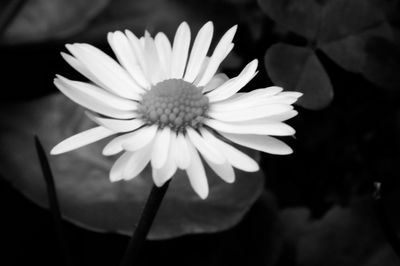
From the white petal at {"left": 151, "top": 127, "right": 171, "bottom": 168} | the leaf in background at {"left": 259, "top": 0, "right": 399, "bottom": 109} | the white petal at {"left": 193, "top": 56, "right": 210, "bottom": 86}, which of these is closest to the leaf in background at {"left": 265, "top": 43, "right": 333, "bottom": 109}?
the leaf in background at {"left": 259, "top": 0, "right": 399, "bottom": 109}

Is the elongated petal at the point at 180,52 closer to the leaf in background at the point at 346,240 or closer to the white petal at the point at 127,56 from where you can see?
the white petal at the point at 127,56

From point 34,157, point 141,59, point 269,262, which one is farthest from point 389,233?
point 34,157

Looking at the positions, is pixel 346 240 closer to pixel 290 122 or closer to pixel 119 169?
pixel 290 122

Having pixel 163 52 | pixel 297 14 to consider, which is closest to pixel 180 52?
pixel 163 52

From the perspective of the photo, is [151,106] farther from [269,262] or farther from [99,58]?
[269,262]

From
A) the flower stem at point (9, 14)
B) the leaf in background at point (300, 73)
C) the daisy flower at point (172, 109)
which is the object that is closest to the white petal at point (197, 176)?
the daisy flower at point (172, 109)

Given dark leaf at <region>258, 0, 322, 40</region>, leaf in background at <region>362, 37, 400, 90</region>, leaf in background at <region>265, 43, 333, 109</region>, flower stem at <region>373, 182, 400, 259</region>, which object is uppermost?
dark leaf at <region>258, 0, 322, 40</region>

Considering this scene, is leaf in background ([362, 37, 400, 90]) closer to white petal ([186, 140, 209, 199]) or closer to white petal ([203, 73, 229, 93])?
white petal ([203, 73, 229, 93])

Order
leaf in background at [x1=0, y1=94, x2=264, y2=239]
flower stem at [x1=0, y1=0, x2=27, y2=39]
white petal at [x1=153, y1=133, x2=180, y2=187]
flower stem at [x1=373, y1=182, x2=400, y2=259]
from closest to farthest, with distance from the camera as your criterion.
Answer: white petal at [x1=153, y1=133, x2=180, y2=187]
flower stem at [x1=373, y1=182, x2=400, y2=259]
leaf in background at [x1=0, y1=94, x2=264, y2=239]
flower stem at [x1=0, y1=0, x2=27, y2=39]
